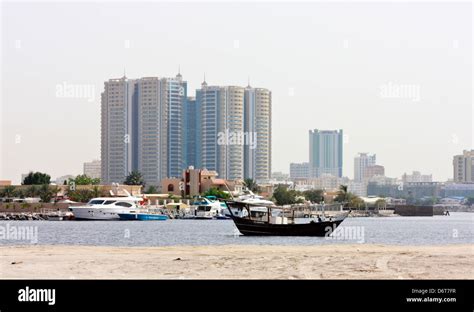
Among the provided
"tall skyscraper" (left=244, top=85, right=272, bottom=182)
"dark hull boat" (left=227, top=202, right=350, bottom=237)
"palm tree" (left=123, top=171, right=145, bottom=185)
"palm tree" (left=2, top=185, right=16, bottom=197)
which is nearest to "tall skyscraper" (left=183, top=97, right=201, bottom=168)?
"tall skyscraper" (left=244, top=85, right=272, bottom=182)

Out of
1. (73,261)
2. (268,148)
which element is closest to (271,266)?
(73,261)

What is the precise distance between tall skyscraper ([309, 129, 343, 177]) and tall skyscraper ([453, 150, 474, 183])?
17.1 m

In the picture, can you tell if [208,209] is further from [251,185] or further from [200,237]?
[200,237]

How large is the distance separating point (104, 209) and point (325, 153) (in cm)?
5852

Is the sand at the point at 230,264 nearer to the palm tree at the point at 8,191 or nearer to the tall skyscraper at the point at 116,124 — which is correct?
the palm tree at the point at 8,191

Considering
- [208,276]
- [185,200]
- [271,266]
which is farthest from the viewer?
[185,200]

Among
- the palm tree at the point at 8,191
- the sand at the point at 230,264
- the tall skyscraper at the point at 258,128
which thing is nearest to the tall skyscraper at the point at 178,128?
the tall skyscraper at the point at 258,128

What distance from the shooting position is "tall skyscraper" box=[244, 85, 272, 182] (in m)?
170

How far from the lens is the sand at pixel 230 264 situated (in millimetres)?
24172

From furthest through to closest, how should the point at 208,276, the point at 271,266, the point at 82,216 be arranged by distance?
the point at 82,216
the point at 271,266
the point at 208,276

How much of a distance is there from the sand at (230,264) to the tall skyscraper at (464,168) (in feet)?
258

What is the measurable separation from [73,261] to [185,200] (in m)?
140

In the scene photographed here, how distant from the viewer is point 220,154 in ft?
622

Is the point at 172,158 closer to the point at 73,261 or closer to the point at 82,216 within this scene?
the point at 82,216
